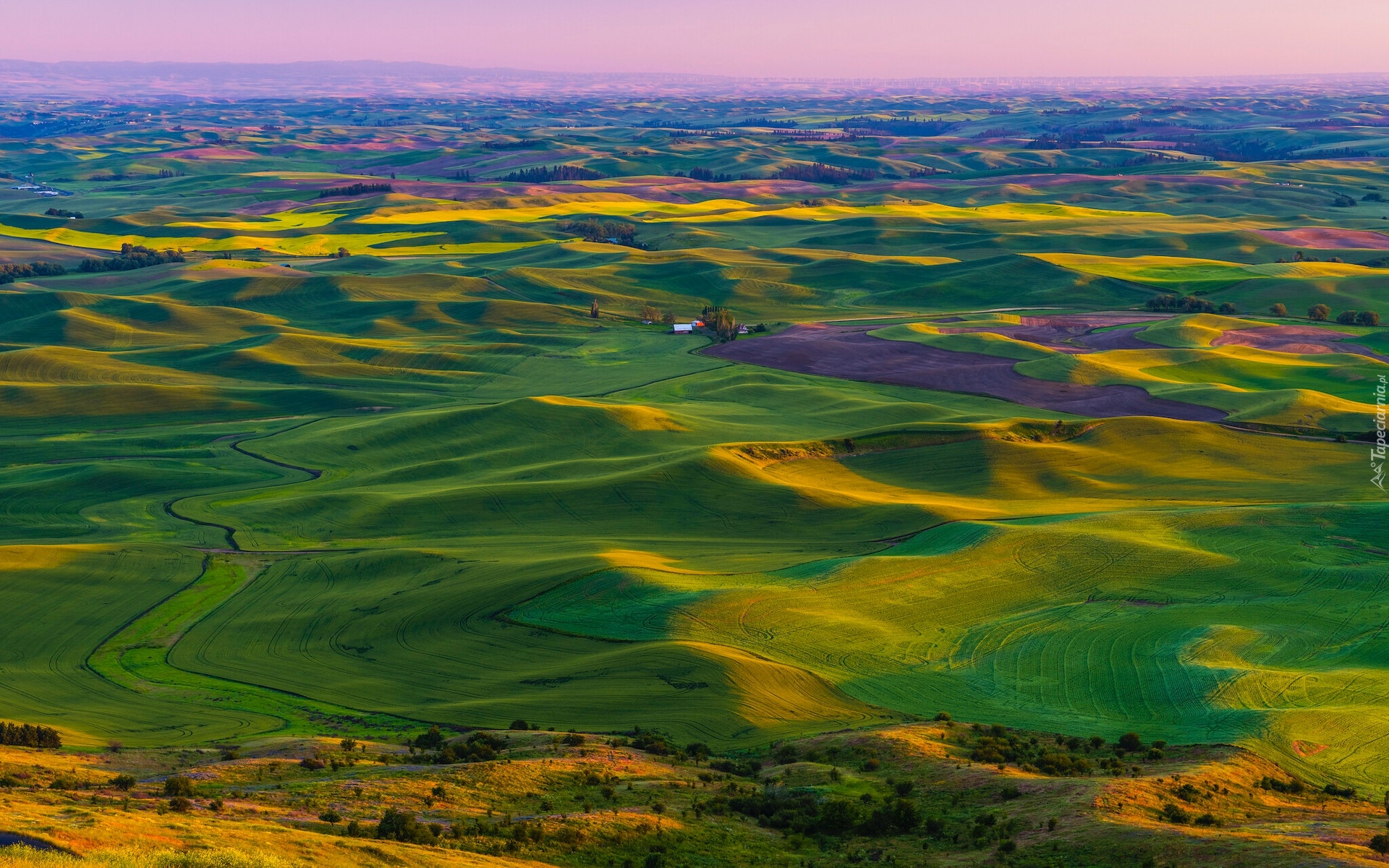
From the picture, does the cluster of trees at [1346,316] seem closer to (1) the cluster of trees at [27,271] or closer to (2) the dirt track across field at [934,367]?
(2) the dirt track across field at [934,367]

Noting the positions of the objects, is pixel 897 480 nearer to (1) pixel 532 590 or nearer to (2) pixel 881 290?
(1) pixel 532 590

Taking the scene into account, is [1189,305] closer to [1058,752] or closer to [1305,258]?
[1305,258]

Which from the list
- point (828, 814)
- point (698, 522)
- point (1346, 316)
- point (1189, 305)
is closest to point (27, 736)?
point (828, 814)

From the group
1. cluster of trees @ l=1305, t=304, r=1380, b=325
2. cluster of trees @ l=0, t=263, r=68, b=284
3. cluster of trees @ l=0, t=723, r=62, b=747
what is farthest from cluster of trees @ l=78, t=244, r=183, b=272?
cluster of trees @ l=1305, t=304, r=1380, b=325

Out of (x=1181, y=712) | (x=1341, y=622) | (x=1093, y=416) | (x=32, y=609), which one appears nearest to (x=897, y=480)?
(x=1093, y=416)

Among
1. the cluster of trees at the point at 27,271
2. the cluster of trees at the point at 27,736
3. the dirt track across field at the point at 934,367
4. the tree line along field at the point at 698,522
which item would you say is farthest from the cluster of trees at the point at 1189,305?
the cluster of trees at the point at 27,271
